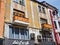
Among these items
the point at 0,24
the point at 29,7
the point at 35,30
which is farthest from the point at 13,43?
the point at 29,7

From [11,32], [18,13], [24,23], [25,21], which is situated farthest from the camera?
[18,13]

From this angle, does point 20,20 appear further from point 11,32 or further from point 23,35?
point 23,35

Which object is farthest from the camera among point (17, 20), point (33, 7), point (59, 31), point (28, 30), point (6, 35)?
point (59, 31)

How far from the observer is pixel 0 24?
1650cm

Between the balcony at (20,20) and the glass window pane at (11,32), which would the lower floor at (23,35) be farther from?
the balcony at (20,20)

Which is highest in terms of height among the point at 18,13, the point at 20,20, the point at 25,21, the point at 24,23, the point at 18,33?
the point at 18,13

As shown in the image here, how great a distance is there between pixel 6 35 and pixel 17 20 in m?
2.65

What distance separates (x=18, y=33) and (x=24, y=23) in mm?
1689

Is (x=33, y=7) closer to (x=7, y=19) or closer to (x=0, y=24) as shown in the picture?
(x=7, y=19)

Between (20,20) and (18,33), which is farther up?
(20,20)

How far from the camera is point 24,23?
18.8 meters

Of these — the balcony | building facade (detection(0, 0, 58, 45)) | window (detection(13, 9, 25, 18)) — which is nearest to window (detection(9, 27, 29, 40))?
building facade (detection(0, 0, 58, 45))

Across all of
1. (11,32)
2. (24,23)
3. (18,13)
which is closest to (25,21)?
(24,23)

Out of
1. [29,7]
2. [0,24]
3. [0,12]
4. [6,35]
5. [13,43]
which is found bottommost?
[13,43]
